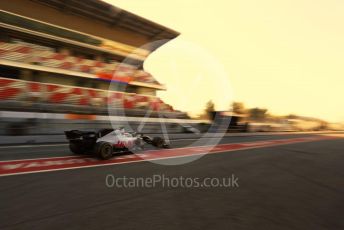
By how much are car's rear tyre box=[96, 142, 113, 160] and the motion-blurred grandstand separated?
735cm

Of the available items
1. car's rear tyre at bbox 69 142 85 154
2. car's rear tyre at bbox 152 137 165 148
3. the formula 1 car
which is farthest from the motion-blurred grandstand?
the formula 1 car

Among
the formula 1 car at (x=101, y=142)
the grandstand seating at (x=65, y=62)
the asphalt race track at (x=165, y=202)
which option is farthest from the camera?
the grandstand seating at (x=65, y=62)

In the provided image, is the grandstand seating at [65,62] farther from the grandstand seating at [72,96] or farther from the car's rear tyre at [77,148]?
the car's rear tyre at [77,148]

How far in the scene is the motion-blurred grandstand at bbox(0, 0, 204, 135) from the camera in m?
19.2

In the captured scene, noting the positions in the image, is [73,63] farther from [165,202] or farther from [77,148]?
[165,202]

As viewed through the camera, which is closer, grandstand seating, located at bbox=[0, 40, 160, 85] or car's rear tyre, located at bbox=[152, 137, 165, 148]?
car's rear tyre, located at bbox=[152, 137, 165, 148]

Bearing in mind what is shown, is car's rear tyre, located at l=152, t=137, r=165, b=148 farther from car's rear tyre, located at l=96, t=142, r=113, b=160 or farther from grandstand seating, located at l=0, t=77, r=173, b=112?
grandstand seating, located at l=0, t=77, r=173, b=112

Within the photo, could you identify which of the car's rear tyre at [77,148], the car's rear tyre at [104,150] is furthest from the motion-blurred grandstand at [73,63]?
the car's rear tyre at [104,150]

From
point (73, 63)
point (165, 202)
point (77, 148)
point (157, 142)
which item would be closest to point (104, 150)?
point (77, 148)

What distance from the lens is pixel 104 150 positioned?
902cm

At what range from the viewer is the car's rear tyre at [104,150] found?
8.89 metres

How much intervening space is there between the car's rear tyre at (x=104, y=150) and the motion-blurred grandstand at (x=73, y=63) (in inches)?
289

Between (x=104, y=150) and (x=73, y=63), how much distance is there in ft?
54.6

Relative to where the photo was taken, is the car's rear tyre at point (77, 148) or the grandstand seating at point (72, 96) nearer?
the car's rear tyre at point (77, 148)
